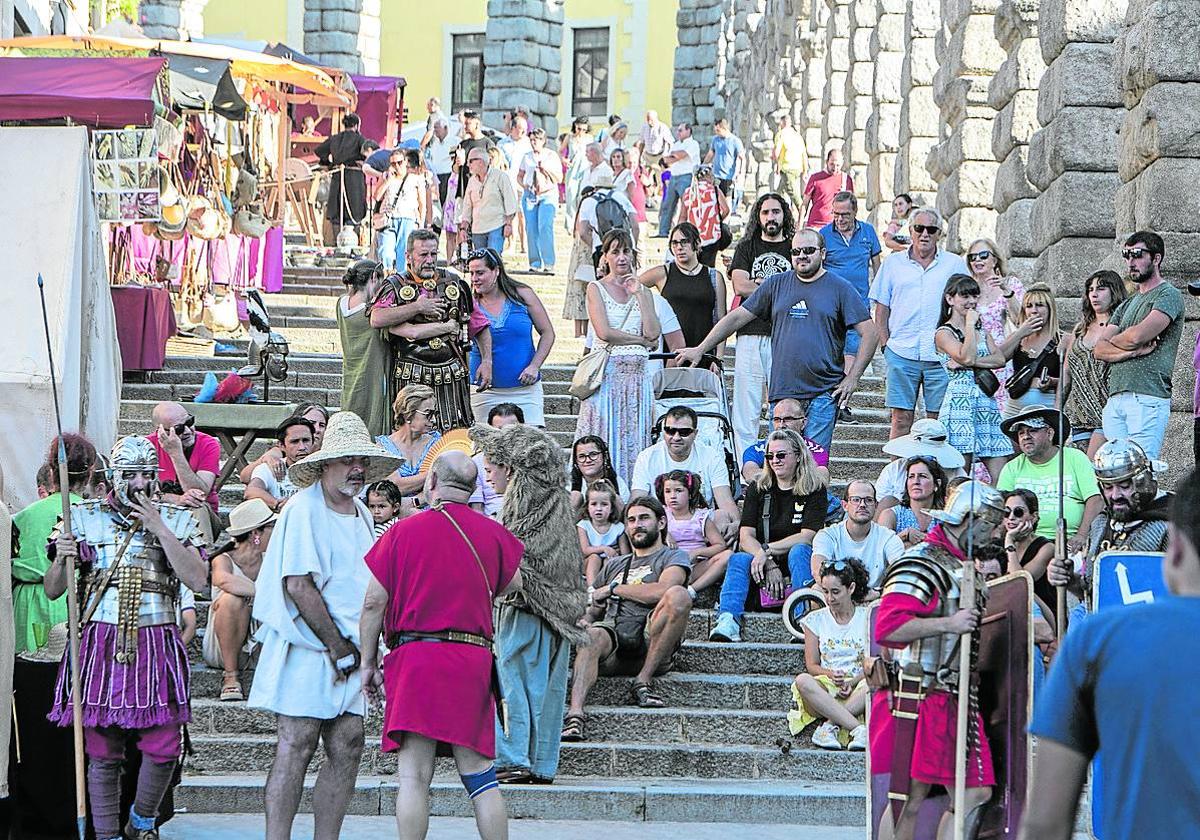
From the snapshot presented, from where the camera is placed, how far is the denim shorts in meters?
13.1

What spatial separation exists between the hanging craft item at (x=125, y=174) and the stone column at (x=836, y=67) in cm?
1167

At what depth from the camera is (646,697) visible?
10.1m

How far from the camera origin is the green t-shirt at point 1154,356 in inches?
427

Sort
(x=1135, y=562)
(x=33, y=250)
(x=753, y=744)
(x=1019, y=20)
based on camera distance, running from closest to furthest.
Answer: (x=1135, y=562) < (x=753, y=744) < (x=33, y=250) < (x=1019, y=20)

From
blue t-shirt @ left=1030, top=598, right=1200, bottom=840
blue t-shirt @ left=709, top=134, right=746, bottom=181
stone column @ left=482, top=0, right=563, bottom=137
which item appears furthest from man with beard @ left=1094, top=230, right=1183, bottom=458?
stone column @ left=482, top=0, right=563, bottom=137

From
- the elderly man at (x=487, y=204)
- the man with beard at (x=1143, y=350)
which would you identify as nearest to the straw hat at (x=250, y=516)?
the man with beard at (x=1143, y=350)

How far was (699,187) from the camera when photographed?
18.4m

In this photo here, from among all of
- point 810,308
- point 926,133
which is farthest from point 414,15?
point 810,308

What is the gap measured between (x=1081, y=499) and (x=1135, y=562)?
11.3 feet

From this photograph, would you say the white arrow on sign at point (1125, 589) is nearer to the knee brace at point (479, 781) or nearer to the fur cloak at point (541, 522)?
the knee brace at point (479, 781)

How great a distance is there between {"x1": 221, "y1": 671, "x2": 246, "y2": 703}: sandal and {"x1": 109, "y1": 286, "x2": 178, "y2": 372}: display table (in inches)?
210

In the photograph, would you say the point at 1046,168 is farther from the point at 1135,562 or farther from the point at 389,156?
the point at 389,156

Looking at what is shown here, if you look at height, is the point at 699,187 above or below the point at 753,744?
above

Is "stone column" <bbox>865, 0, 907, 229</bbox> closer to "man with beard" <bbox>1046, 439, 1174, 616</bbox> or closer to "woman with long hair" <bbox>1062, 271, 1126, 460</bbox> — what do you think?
"woman with long hair" <bbox>1062, 271, 1126, 460</bbox>
